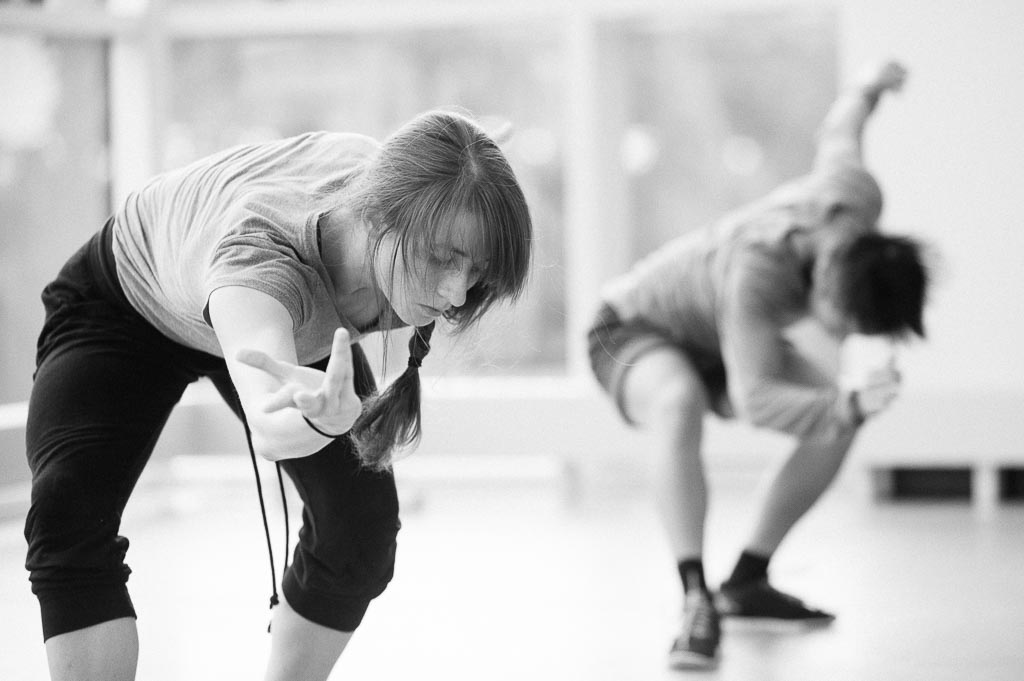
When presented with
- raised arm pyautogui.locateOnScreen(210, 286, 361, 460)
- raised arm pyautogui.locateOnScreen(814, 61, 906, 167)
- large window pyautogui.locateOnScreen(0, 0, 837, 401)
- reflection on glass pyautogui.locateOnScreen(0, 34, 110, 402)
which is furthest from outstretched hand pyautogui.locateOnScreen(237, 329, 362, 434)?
reflection on glass pyautogui.locateOnScreen(0, 34, 110, 402)

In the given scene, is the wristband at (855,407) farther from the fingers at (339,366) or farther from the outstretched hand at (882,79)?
the fingers at (339,366)

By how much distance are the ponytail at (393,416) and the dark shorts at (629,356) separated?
1225 mm

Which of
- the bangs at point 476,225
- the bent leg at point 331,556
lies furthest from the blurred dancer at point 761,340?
the bangs at point 476,225

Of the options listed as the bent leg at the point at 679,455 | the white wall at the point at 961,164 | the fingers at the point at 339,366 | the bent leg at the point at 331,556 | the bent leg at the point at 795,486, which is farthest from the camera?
the white wall at the point at 961,164

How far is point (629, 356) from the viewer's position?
8.88 ft

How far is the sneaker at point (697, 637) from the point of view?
7.96 ft

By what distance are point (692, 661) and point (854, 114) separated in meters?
1.29

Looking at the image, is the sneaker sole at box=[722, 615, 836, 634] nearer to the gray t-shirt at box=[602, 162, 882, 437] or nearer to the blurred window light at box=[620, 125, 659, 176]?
the gray t-shirt at box=[602, 162, 882, 437]

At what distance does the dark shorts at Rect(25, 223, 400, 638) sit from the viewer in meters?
1.54

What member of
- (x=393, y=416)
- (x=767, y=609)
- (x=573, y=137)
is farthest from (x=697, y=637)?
(x=573, y=137)

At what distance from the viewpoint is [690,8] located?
493 centimetres

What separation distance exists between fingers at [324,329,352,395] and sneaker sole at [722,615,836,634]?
1776 mm

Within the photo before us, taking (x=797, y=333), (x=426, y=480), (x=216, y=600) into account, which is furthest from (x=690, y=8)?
(x=216, y=600)

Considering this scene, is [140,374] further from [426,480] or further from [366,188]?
[426,480]
